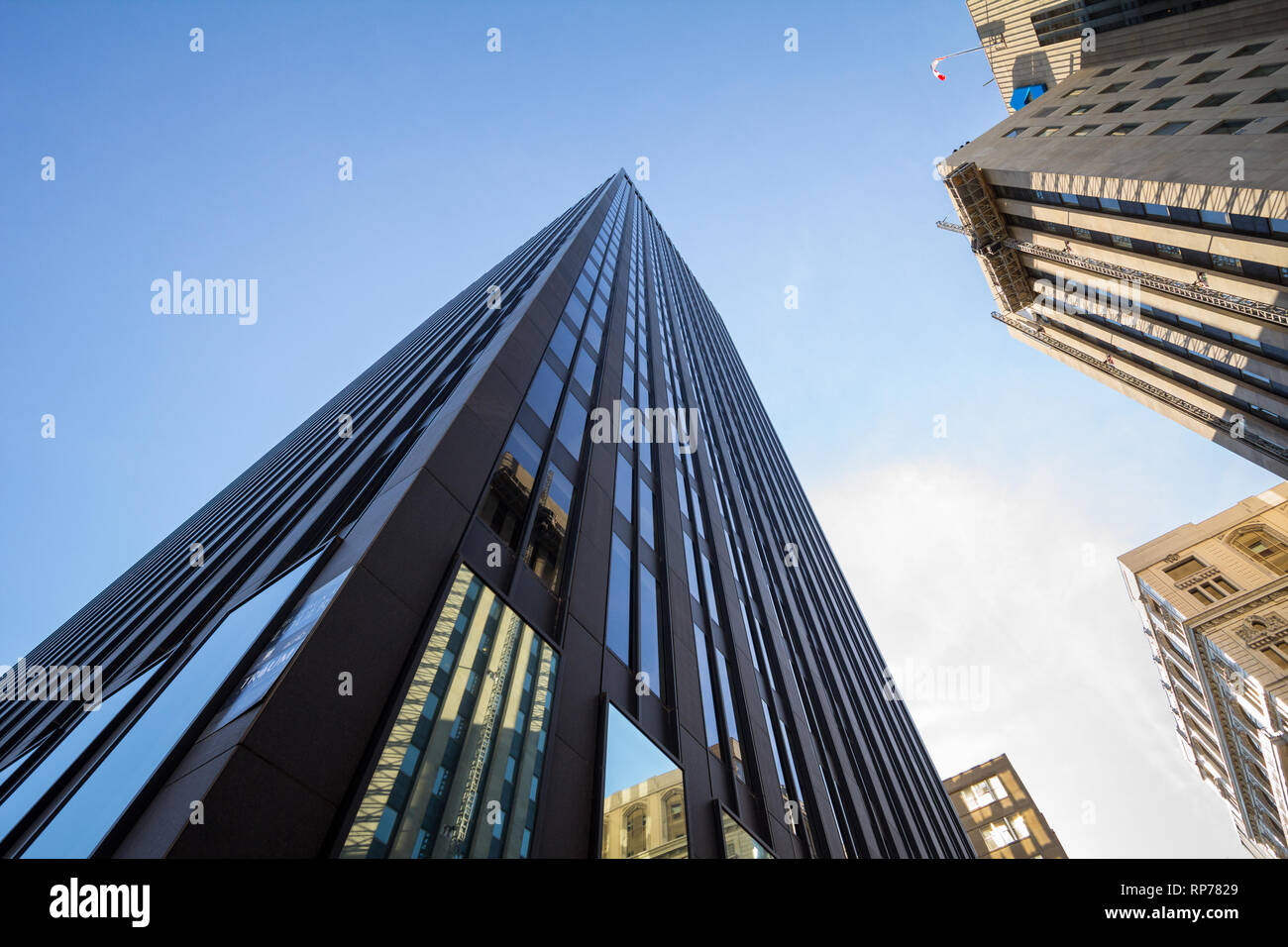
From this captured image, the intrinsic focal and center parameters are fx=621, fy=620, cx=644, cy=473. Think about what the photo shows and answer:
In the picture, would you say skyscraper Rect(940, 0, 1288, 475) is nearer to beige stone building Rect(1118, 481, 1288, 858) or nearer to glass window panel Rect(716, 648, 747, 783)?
beige stone building Rect(1118, 481, 1288, 858)

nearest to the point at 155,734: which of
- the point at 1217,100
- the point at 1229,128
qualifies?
the point at 1229,128

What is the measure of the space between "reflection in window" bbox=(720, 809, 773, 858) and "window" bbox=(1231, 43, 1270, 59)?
132 ft

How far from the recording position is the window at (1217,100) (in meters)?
A: 26.3

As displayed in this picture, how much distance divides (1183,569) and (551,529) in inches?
2064

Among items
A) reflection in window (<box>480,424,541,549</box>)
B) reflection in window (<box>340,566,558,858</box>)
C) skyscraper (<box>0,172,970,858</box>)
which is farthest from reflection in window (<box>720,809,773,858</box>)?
reflection in window (<box>480,424,541,549</box>)

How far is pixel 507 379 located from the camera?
13.8 metres

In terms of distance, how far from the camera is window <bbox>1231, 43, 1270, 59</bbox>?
28297mm

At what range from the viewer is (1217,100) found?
26594mm

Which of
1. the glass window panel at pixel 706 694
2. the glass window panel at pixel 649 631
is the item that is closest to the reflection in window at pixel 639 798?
the glass window panel at pixel 649 631

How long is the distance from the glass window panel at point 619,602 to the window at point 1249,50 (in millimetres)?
37546

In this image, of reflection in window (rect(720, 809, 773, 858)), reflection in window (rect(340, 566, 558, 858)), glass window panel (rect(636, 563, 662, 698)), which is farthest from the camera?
glass window panel (rect(636, 563, 662, 698))
